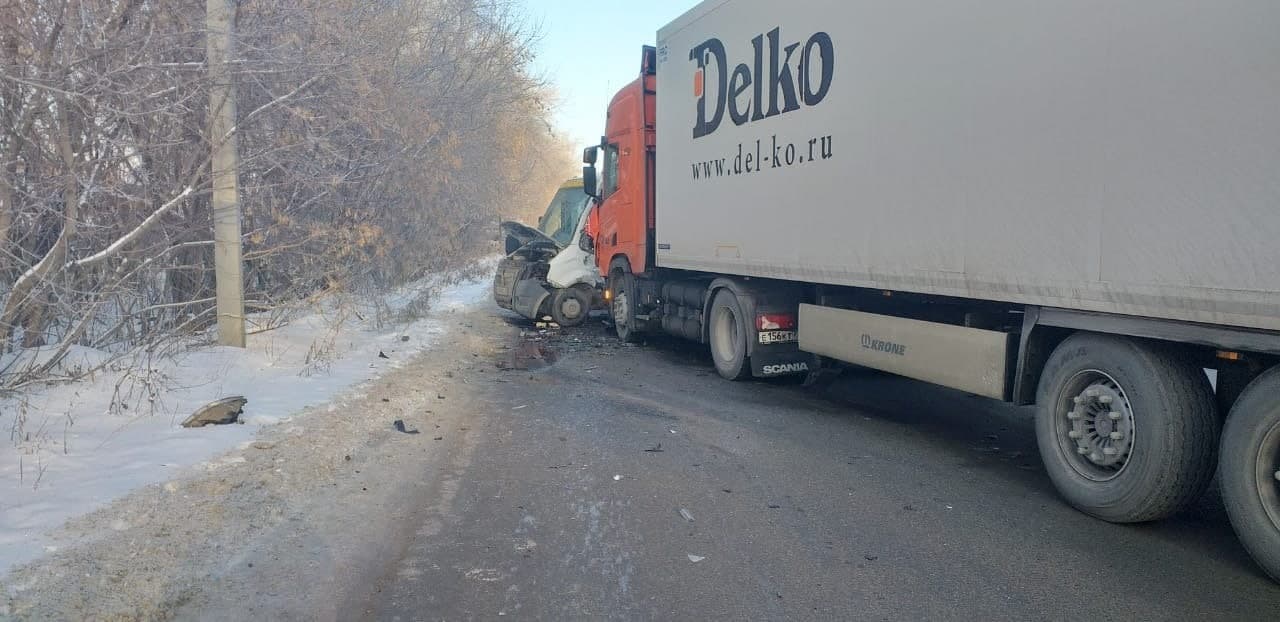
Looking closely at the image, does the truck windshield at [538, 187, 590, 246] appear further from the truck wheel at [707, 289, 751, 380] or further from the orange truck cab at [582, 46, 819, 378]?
the truck wheel at [707, 289, 751, 380]

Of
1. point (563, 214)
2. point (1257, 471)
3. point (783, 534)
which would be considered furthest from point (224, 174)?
point (563, 214)

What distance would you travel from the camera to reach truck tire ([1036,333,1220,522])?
13.5 ft

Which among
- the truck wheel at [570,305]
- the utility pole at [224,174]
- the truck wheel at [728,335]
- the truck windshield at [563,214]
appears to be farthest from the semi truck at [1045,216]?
the truck windshield at [563,214]

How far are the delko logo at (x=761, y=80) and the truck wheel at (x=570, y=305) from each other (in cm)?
534

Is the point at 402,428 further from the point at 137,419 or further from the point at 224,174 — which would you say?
the point at 224,174

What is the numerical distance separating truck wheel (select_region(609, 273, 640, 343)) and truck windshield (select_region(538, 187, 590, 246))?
16.4 ft

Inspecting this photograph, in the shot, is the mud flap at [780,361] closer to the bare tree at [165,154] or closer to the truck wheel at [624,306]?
the truck wheel at [624,306]

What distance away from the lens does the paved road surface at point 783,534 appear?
Result: 11.6ft

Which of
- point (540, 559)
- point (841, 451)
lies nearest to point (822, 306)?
point (841, 451)

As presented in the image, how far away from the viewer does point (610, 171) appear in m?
12.2

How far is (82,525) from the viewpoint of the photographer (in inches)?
155

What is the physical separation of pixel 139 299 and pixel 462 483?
172 inches

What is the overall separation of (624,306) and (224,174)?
5813 millimetres

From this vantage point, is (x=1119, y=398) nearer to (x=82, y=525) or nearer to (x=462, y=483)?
(x=462, y=483)
